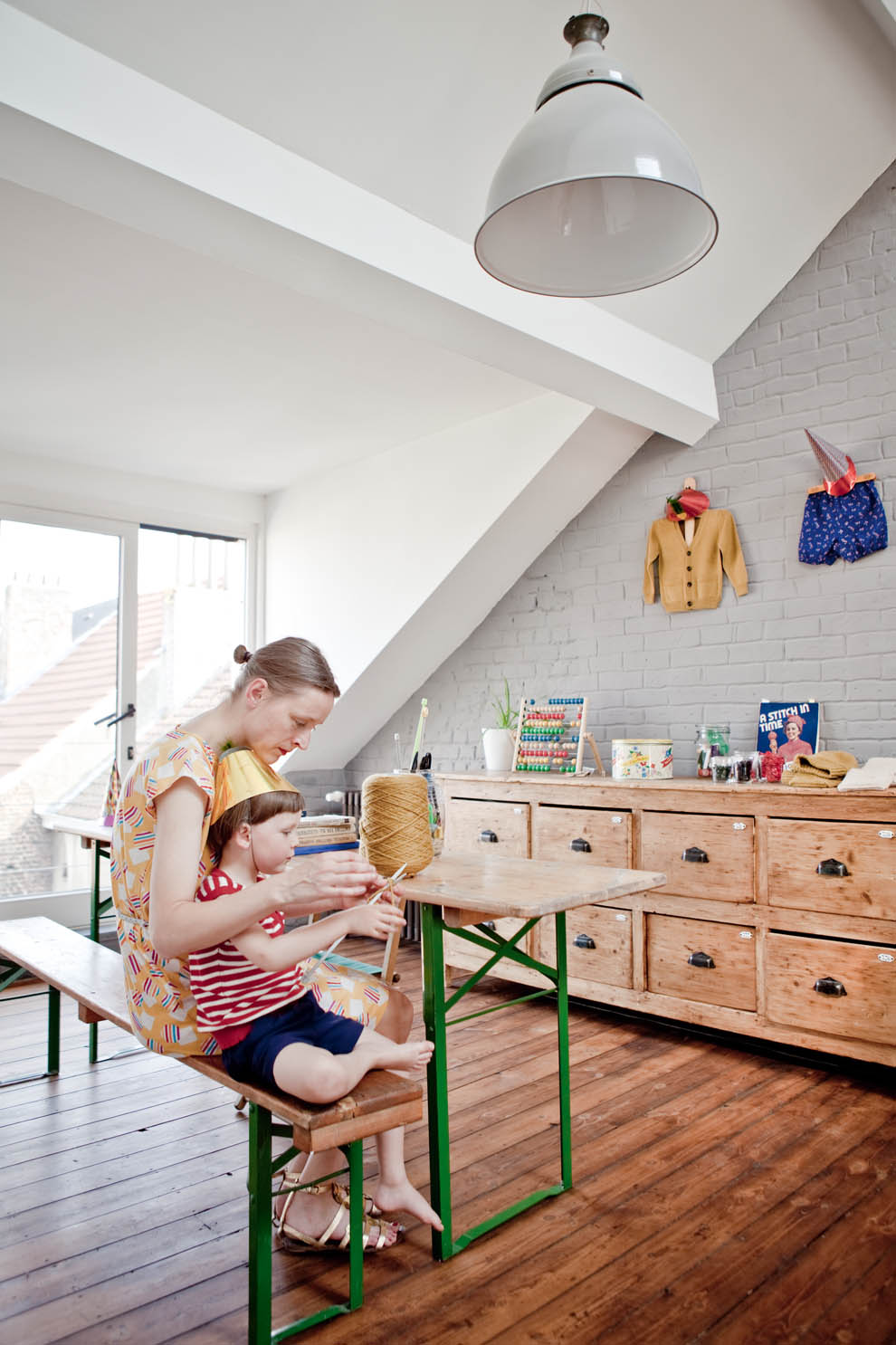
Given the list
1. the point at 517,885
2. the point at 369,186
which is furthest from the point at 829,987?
the point at 369,186

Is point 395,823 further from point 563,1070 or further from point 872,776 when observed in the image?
point 872,776

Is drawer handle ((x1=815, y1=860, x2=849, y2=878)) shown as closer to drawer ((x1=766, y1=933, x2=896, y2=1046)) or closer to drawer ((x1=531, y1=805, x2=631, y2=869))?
drawer ((x1=766, y1=933, x2=896, y2=1046))

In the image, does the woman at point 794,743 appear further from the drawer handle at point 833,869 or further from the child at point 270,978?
the child at point 270,978

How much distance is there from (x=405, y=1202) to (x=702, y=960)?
161 centimetres

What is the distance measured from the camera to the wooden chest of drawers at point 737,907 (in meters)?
2.88

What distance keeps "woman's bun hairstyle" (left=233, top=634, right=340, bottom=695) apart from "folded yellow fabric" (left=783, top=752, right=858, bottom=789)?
1855 mm

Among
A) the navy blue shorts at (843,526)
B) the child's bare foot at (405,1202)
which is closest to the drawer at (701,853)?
the navy blue shorts at (843,526)

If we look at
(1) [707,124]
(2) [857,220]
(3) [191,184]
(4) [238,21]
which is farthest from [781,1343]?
(2) [857,220]

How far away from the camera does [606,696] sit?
4.27 meters

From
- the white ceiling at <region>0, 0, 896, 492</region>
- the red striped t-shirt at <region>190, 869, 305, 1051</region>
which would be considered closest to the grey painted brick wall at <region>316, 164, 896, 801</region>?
the white ceiling at <region>0, 0, 896, 492</region>

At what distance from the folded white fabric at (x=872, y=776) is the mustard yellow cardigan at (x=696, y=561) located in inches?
39.4

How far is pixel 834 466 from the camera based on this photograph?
343cm

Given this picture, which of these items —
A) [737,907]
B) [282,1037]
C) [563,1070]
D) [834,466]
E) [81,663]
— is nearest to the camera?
[282,1037]

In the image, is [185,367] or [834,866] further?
[185,367]
